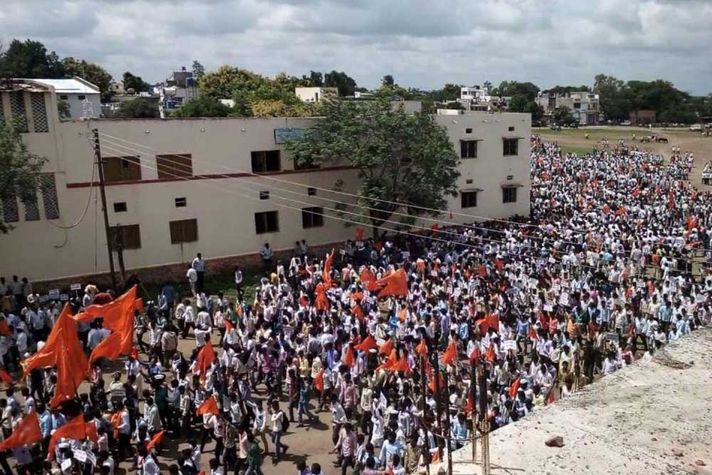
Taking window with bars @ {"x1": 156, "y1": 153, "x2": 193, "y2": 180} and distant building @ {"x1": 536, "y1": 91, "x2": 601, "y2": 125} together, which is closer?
window with bars @ {"x1": 156, "y1": 153, "x2": 193, "y2": 180}

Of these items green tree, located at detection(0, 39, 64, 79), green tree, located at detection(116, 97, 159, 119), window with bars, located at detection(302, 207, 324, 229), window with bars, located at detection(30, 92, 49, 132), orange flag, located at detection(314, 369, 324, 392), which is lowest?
orange flag, located at detection(314, 369, 324, 392)

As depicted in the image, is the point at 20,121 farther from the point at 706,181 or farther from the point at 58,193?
the point at 706,181

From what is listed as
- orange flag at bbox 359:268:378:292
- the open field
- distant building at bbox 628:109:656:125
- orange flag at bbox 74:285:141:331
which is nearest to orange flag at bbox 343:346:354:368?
orange flag at bbox 74:285:141:331

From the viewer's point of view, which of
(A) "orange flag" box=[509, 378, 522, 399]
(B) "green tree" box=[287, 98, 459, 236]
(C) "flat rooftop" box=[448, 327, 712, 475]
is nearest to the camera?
(C) "flat rooftop" box=[448, 327, 712, 475]

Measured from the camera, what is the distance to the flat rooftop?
4426 mm

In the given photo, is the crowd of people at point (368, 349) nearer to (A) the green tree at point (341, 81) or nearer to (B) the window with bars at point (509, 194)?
(B) the window with bars at point (509, 194)

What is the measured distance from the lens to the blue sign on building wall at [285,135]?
913 inches

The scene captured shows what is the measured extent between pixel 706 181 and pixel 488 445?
1751 inches

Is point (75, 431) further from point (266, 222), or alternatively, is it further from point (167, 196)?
point (266, 222)

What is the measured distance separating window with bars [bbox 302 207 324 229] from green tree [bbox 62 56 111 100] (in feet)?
159

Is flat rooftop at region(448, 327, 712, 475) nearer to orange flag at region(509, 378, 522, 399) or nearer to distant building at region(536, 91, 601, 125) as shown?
orange flag at region(509, 378, 522, 399)

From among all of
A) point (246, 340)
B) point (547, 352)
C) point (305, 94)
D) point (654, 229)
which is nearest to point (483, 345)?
point (547, 352)

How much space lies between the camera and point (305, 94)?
191ft

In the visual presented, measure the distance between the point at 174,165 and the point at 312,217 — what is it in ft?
17.8
